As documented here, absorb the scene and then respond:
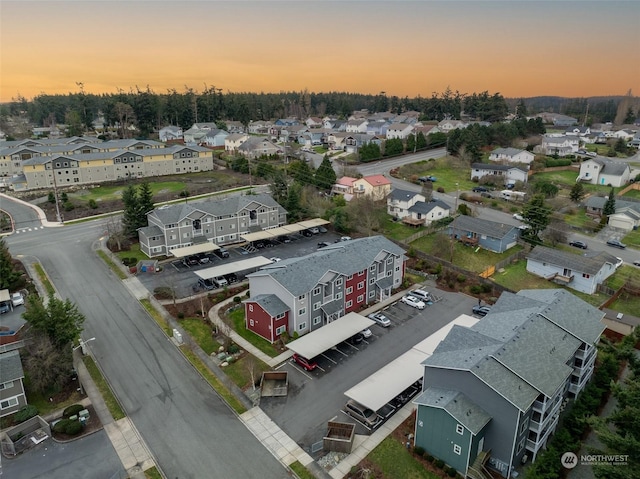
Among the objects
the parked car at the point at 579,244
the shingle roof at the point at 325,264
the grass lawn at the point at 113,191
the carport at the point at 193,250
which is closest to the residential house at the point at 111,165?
the grass lawn at the point at 113,191

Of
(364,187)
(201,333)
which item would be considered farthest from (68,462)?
(364,187)

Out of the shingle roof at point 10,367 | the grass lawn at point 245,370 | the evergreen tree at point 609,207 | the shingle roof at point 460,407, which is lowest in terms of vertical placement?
the grass lawn at point 245,370

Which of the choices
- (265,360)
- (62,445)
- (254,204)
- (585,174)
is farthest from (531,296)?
(585,174)

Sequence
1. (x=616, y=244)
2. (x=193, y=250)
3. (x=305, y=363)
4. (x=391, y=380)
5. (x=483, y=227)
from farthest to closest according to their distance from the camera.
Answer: (x=483, y=227), (x=616, y=244), (x=193, y=250), (x=305, y=363), (x=391, y=380)

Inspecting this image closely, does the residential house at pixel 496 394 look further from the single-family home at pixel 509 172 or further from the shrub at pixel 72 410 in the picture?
the single-family home at pixel 509 172

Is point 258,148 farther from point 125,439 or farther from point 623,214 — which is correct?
point 125,439
